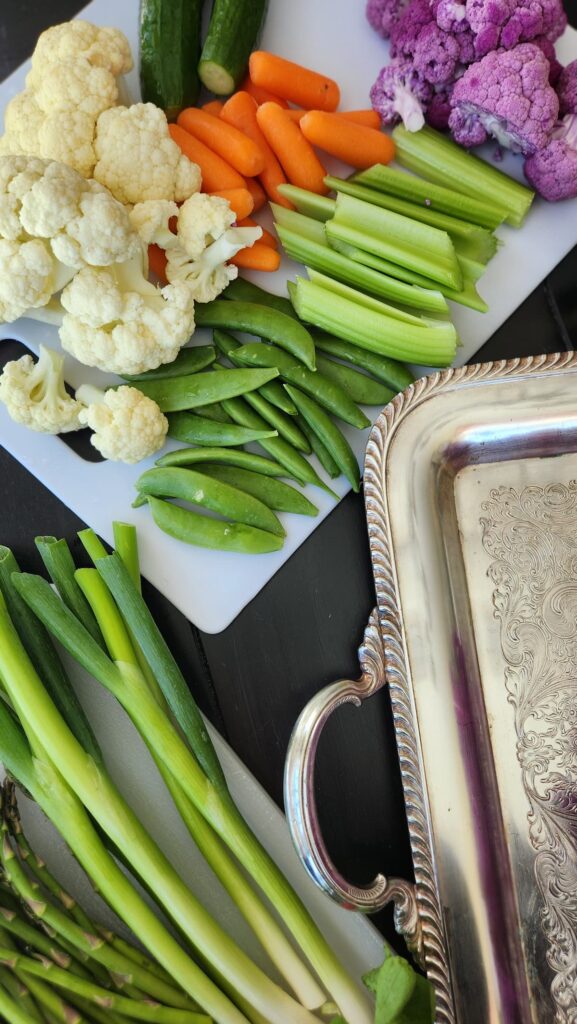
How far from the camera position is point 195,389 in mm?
1424

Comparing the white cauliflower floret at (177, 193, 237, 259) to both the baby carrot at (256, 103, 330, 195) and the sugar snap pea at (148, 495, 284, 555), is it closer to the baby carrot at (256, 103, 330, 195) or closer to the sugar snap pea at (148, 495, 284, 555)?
the baby carrot at (256, 103, 330, 195)

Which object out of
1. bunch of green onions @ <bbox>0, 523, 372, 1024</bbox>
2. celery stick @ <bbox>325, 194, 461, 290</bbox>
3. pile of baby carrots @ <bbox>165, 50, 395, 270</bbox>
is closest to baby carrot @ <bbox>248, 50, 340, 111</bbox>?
pile of baby carrots @ <bbox>165, 50, 395, 270</bbox>

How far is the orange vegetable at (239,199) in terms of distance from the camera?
144 centimetres

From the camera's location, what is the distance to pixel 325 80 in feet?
4.96

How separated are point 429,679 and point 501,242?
0.72 meters

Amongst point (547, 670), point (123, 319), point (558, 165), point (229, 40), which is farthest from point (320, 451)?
point (229, 40)

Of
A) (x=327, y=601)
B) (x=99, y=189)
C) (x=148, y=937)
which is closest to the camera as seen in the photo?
(x=148, y=937)

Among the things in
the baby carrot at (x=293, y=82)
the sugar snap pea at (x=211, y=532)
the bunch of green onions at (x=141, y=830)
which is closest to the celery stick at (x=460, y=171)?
the baby carrot at (x=293, y=82)

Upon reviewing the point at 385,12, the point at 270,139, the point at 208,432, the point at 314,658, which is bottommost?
the point at 314,658

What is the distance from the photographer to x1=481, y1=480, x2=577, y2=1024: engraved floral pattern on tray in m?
1.23

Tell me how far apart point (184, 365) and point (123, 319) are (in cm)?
13

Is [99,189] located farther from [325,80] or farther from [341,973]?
[341,973]

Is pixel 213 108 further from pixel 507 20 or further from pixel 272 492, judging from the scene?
pixel 272 492

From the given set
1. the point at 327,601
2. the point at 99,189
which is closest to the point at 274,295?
the point at 99,189
